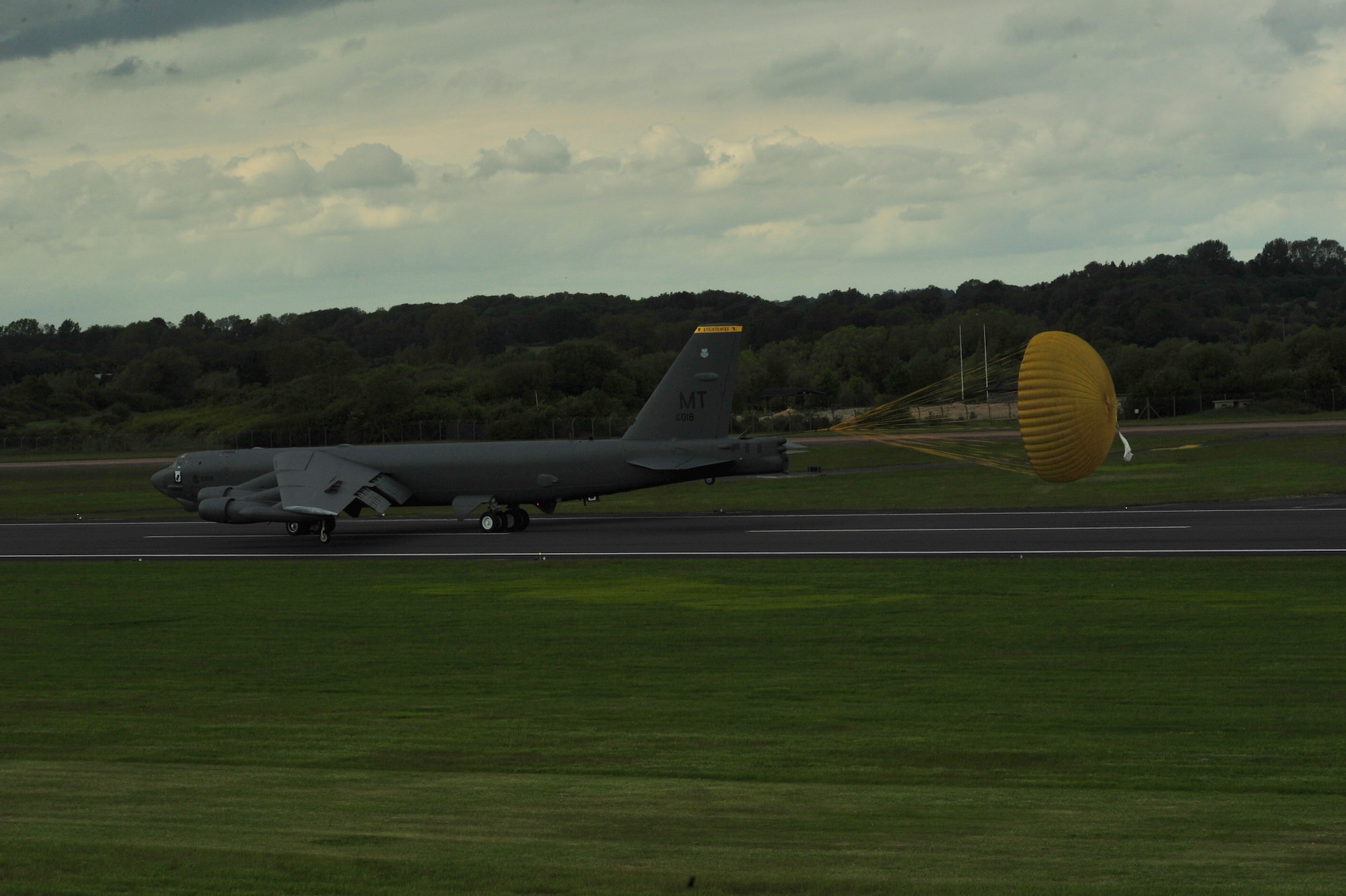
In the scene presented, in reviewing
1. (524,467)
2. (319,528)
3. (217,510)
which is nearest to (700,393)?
(524,467)

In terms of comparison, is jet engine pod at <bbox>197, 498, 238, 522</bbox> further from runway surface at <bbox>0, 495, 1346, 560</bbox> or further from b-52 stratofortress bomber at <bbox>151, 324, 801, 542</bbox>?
runway surface at <bbox>0, 495, 1346, 560</bbox>

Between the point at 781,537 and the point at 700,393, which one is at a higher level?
the point at 700,393

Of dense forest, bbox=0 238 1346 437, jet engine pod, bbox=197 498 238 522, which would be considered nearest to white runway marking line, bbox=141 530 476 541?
jet engine pod, bbox=197 498 238 522

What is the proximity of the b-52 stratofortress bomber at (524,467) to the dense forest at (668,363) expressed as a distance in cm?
3441

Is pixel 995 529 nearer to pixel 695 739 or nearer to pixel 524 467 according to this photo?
pixel 524 467

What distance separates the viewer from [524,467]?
42562 mm

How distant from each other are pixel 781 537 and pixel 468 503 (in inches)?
447

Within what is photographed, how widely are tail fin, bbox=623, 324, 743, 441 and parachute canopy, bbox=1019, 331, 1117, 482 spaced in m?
11.0

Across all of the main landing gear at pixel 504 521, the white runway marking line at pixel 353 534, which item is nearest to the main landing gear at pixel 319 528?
the white runway marking line at pixel 353 534

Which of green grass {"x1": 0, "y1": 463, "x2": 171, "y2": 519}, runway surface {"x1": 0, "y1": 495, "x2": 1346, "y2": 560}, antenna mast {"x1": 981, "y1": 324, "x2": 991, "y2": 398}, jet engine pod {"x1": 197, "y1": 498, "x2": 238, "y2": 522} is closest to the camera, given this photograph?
runway surface {"x1": 0, "y1": 495, "x2": 1346, "y2": 560}

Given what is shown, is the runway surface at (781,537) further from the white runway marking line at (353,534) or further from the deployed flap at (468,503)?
the deployed flap at (468,503)

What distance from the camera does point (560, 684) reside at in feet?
57.6

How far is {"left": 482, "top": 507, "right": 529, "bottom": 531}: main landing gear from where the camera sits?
43094mm

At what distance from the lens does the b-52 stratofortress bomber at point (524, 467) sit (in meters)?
40.8
